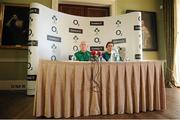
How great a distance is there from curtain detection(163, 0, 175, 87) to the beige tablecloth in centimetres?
322

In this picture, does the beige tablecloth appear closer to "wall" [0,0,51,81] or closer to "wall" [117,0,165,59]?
"wall" [0,0,51,81]

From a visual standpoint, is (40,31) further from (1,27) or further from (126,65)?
(126,65)

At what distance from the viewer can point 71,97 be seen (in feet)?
8.79

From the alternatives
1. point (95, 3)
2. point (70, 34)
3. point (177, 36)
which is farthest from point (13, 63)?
point (177, 36)

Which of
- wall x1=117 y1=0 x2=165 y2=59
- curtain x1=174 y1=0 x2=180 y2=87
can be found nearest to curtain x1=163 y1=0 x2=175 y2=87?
curtain x1=174 y1=0 x2=180 y2=87

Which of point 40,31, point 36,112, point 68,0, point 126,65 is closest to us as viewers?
point 36,112

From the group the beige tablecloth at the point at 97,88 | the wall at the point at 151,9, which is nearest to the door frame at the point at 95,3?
the wall at the point at 151,9

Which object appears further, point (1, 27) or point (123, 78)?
point (1, 27)

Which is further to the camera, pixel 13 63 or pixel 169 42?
pixel 169 42

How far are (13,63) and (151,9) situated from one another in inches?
180

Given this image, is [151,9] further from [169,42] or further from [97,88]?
[97,88]

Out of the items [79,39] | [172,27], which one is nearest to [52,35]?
[79,39]

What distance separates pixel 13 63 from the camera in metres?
5.22

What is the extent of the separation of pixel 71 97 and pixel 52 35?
90.4 inches
